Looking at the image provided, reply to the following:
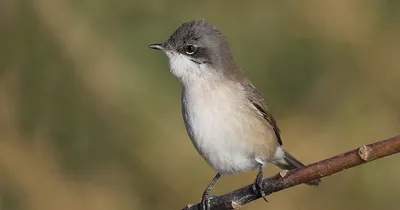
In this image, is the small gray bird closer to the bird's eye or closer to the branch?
the bird's eye

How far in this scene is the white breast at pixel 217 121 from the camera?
12.4ft

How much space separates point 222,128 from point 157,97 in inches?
78.8

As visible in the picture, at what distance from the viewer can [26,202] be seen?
541cm

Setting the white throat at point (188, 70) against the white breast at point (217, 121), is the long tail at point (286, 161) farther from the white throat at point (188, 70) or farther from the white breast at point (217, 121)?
the white throat at point (188, 70)

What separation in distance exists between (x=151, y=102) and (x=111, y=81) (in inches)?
13.4

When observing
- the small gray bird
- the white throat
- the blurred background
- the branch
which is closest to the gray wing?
the small gray bird

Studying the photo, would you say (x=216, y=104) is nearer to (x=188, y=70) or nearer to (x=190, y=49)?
(x=188, y=70)

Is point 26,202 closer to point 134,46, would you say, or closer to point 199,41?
point 134,46

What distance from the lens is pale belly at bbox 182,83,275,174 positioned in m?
3.79

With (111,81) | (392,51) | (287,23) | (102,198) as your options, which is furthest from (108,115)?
(392,51)

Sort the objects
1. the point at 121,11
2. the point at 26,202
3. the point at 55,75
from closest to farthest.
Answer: the point at 26,202 → the point at 55,75 → the point at 121,11

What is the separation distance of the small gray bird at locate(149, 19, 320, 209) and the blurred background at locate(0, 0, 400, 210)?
4.41 feet

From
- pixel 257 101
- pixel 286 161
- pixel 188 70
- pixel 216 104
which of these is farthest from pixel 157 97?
pixel 216 104

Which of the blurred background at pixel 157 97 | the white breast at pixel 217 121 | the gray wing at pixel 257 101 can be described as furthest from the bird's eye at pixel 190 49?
the blurred background at pixel 157 97
